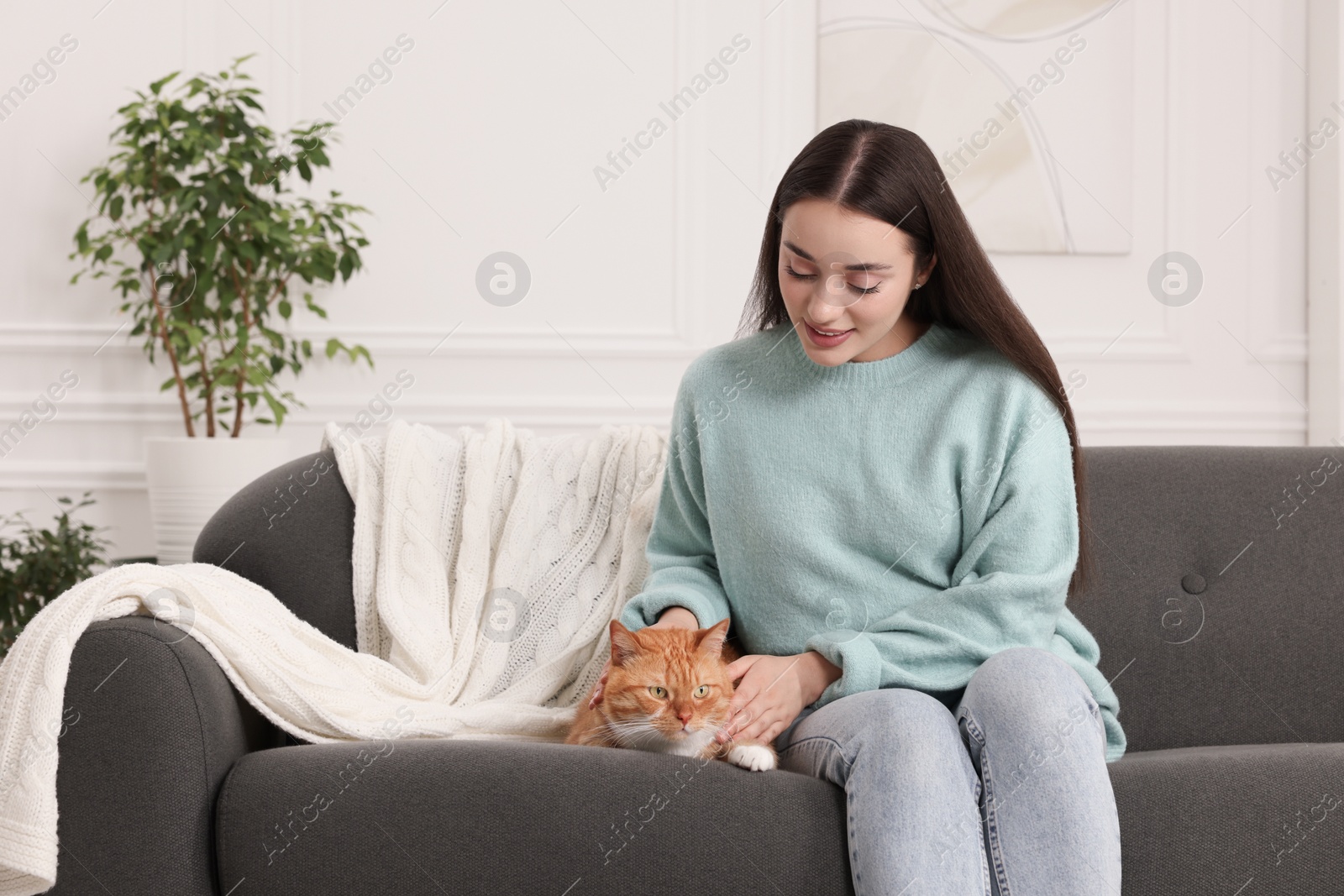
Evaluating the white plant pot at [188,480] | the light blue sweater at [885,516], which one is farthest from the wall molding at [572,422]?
the light blue sweater at [885,516]

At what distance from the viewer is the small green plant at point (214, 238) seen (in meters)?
2.36

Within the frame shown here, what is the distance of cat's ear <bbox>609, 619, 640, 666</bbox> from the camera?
4.19 ft

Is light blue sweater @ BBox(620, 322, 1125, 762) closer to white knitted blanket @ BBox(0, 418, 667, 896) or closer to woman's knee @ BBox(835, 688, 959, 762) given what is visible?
woman's knee @ BBox(835, 688, 959, 762)

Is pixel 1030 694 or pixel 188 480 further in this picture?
pixel 188 480

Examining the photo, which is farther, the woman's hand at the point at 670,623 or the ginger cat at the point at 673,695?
the woman's hand at the point at 670,623

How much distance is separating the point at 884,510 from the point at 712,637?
0.96 ft

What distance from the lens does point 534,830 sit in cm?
118

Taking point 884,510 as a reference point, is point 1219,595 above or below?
below

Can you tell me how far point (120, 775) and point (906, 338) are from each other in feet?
3.55

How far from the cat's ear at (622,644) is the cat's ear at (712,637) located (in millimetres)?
75

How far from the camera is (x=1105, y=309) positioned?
269cm

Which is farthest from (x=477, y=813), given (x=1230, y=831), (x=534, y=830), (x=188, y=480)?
(x=188, y=480)

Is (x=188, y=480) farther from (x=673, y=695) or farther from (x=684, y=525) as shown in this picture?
(x=673, y=695)

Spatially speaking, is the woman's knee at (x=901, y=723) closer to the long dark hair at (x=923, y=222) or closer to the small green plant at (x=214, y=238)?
the long dark hair at (x=923, y=222)
